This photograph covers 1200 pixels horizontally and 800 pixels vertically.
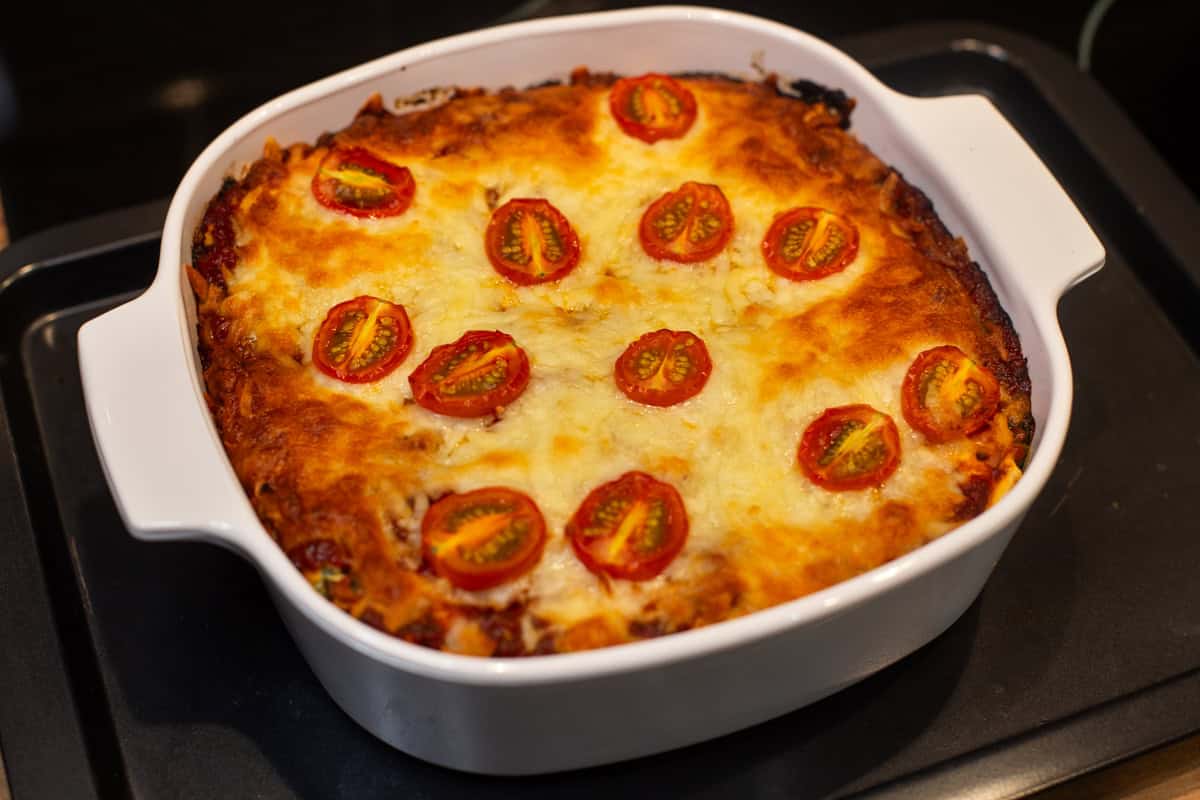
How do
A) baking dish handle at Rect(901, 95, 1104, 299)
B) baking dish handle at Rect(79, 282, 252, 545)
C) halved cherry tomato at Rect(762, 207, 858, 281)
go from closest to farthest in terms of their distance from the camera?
baking dish handle at Rect(79, 282, 252, 545) → baking dish handle at Rect(901, 95, 1104, 299) → halved cherry tomato at Rect(762, 207, 858, 281)

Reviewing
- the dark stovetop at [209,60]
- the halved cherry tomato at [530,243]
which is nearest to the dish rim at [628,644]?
the halved cherry tomato at [530,243]

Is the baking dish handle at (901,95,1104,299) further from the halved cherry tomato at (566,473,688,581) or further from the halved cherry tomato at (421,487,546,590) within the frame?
the halved cherry tomato at (421,487,546,590)

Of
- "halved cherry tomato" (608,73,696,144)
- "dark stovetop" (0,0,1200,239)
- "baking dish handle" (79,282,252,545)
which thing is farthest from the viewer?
"dark stovetop" (0,0,1200,239)

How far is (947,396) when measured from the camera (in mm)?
1875

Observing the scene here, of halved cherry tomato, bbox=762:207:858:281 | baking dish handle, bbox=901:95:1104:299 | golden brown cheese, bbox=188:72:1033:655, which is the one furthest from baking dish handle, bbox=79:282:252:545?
baking dish handle, bbox=901:95:1104:299

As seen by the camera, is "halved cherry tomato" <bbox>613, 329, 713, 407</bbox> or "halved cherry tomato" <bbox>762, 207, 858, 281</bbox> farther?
"halved cherry tomato" <bbox>762, 207, 858, 281</bbox>

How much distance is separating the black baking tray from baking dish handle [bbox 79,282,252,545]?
0.46 meters

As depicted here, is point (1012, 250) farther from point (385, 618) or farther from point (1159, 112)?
point (1159, 112)

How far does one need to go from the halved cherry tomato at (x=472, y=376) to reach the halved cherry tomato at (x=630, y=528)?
0.23 meters

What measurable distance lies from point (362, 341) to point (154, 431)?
0.35 metres

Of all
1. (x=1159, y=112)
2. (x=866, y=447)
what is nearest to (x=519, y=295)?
(x=866, y=447)

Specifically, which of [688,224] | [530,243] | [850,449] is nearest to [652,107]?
[688,224]

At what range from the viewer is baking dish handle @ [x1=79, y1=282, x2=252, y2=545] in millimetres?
1630

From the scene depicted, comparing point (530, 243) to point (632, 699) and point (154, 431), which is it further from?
point (632, 699)
